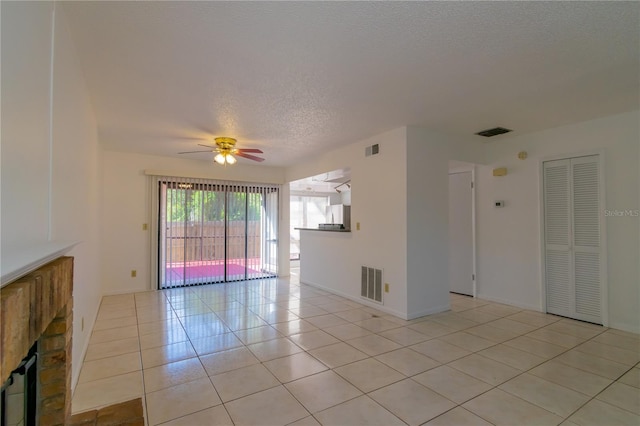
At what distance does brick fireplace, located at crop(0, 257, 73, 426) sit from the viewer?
0.76 m

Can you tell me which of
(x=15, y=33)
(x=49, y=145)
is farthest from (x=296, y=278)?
(x=15, y=33)

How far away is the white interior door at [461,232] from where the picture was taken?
4.84 meters

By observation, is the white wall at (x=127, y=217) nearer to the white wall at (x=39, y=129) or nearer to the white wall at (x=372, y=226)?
the white wall at (x=372, y=226)

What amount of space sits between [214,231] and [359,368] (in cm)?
420

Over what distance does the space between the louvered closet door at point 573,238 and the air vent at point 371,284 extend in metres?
2.19

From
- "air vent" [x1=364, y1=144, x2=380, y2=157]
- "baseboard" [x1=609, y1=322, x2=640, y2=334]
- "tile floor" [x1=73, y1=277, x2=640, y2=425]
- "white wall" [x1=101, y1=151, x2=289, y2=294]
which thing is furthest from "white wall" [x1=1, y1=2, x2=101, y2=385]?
"baseboard" [x1=609, y1=322, x2=640, y2=334]

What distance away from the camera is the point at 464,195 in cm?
493

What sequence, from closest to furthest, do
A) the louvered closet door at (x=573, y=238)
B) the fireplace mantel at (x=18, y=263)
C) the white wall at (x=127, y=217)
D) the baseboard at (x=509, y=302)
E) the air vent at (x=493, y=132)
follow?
1. the fireplace mantel at (x=18, y=263)
2. the louvered closet door at (x=573, y=238)
3. the air vent at (x=493, y=132)
4. the baseboard at (x=509, y=302)
5. the white wall at (x=127, y=217)

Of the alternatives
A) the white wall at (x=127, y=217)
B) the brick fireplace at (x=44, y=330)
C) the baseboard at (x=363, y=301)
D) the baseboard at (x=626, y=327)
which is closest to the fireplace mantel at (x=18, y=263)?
the brick fireplace at (x=44, y=330)

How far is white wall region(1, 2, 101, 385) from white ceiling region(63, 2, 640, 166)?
0.34 meters

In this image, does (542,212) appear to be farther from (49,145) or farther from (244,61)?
(49,145)

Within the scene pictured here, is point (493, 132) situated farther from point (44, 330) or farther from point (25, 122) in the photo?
point (44, 330)

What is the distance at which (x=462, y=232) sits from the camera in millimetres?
4922

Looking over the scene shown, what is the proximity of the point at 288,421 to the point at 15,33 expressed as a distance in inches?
87.0
